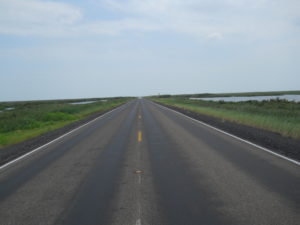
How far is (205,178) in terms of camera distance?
6672mm

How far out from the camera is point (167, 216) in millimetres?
4578

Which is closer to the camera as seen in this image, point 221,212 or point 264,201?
point 221,212

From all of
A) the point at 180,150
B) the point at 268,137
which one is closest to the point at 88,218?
the point at 180,150

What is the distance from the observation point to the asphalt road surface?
4.61m

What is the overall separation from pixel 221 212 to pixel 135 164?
12.8 feet

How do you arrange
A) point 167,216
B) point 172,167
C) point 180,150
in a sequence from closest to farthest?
point 167,216, point 172,167, point 180,150

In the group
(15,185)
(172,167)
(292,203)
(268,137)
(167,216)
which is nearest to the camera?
(167,216)

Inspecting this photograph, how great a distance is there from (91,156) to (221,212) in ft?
19.2

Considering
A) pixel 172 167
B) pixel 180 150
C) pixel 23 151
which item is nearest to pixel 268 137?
pixel 180 150

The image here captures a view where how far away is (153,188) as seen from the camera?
605cm

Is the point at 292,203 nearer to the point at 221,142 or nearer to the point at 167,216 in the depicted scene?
the point at 167,216

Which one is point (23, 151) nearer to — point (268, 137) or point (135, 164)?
point (135, 164)

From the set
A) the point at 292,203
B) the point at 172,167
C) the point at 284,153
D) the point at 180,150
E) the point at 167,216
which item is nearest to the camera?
the point at 167,216

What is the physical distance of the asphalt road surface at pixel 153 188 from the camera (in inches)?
181
